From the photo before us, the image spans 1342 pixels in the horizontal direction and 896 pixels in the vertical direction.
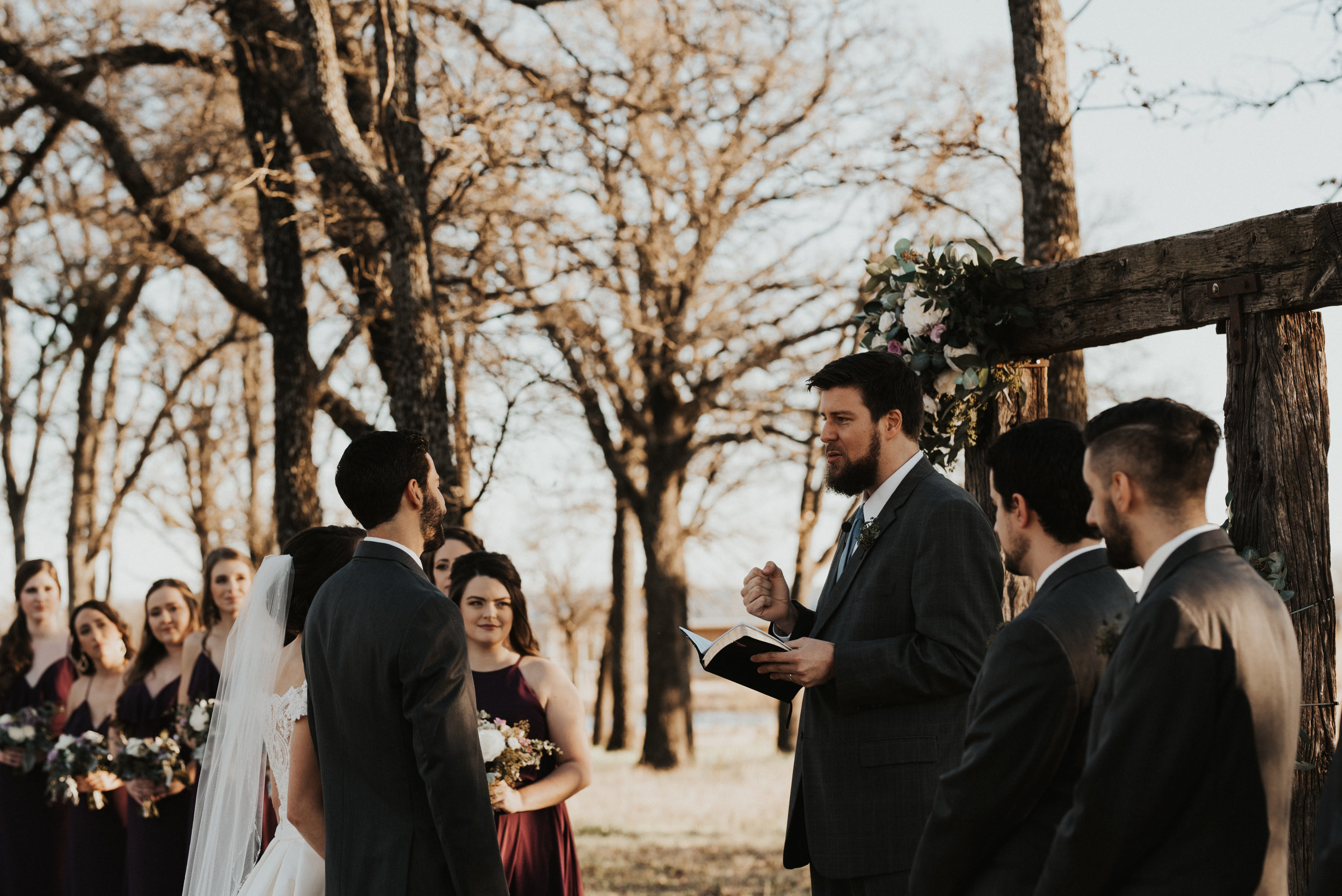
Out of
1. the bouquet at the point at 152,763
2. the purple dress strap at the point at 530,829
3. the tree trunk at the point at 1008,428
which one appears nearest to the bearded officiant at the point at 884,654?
the purple dress strap at the point at 530,829

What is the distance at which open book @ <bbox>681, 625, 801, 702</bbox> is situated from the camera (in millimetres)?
3525

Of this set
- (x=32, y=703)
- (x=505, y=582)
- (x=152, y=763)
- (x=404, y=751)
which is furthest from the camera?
(x=32, y=703)

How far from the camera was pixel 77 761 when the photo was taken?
6.95m

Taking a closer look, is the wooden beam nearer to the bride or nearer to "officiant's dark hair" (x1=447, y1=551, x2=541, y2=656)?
"officiant's dark hair" (x1=447, y1=551, x2=541, y2=656)

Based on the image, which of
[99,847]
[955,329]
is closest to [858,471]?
[955,329]

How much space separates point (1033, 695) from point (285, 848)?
2.68 m

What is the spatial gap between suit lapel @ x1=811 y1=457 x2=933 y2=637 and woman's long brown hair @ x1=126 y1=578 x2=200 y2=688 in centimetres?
466

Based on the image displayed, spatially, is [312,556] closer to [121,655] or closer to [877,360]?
[877,360]

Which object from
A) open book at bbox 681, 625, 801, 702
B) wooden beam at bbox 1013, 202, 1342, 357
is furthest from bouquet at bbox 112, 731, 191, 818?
wooden beam at bbox 1013, 202, 1342, 357

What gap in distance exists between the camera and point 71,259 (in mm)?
17984

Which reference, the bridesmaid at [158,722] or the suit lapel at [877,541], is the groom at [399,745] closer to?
the suit lapel at [877,541]

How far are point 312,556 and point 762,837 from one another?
822cm

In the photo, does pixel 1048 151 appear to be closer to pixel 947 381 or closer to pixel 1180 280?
pixel 947 381

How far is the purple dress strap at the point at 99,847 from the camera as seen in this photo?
23.5 feet
